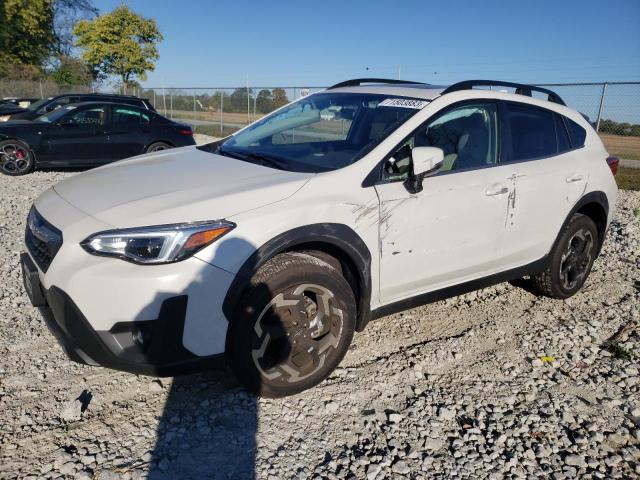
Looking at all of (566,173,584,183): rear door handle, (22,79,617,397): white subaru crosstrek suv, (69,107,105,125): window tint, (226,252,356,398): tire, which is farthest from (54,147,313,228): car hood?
(69,107,105,125): window tint

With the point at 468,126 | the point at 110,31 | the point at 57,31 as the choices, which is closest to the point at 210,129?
the point at 110,31

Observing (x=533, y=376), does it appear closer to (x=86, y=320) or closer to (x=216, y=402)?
(x=216, y=402)

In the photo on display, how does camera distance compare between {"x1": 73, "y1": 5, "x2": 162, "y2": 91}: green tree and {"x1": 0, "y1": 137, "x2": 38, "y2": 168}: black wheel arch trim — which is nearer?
{"x1": 0, "y1": 137, "x2": 38, "y2": 168}: black wheel arch trim

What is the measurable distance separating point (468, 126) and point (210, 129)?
67.0 feet

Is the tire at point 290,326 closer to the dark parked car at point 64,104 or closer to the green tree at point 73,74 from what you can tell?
the dark parked car at point 64,104

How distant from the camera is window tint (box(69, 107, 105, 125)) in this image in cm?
1013

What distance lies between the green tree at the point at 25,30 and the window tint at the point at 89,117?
101ft

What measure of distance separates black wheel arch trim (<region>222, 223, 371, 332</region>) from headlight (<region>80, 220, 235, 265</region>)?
10.6 inches

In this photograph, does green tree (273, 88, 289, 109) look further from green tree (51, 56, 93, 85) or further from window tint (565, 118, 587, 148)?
green tree (51, 56, 93, 85)

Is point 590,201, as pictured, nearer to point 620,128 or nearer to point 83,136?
point 83,136

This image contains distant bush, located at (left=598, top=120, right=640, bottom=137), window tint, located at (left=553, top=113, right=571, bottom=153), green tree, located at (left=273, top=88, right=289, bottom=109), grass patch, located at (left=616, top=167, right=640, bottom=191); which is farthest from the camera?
green tree, located at (left=273, top=88, right=289, bottom=109)

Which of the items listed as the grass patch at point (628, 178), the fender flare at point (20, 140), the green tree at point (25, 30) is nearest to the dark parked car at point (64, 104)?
the fender flare at point (20, 140)

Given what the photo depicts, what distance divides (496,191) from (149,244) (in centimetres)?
233

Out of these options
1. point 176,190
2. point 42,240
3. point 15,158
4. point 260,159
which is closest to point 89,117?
point 15,158
